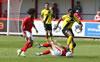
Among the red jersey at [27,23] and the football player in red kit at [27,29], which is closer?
the football player in red kit at [27,29]

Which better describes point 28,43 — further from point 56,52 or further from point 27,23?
point 56,52

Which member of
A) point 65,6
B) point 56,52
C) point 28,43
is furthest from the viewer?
point 65,6

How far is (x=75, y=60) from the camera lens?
605 inches

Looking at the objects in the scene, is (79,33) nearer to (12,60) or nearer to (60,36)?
(60,36)

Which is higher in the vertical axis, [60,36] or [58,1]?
[58,1]

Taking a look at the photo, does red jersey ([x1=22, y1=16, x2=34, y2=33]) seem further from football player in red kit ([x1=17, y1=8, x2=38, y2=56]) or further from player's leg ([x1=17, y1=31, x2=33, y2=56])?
player's leg ([x1=17, y1=31, x2=33, y2=56])

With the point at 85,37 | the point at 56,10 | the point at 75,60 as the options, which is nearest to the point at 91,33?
the point at 85,37

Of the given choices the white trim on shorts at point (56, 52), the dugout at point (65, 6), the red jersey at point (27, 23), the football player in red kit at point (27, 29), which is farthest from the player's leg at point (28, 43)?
the dugout at point (65, 6)

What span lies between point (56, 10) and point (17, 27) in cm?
393

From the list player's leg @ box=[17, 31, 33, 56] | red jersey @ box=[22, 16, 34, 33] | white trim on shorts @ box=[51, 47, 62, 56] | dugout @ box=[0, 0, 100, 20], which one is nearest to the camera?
white trim on shorts @ box=[51, 47, 62, 56]

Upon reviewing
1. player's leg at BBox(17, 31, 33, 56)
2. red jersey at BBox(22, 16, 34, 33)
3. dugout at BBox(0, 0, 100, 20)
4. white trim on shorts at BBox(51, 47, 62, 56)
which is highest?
dugout at BBox(0, 0, 100, 20)

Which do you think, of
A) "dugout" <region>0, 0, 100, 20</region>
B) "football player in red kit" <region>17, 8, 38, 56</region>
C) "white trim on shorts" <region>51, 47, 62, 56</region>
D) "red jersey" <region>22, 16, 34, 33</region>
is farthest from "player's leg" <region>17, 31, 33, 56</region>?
"dugout" <region>0, 0, 100, 20</region>

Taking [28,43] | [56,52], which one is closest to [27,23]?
[28,43]

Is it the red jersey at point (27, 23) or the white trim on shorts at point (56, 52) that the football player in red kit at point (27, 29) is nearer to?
the red jersey at point (27, 23)
